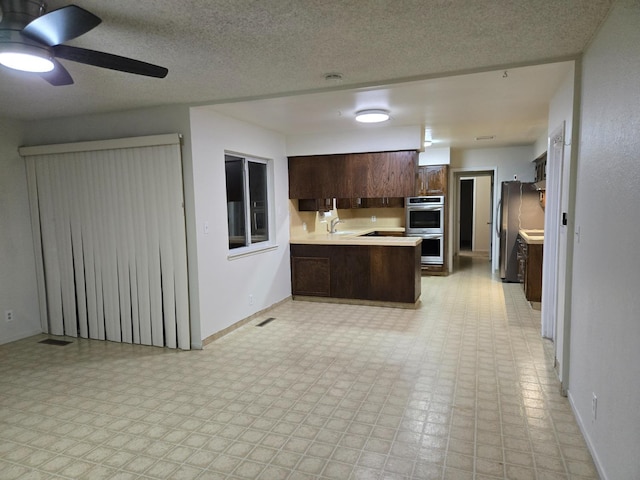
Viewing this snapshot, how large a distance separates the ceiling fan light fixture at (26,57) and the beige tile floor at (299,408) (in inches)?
83.9

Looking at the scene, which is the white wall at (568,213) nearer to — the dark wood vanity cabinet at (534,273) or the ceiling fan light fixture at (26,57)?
the dark wood vanity cabinet at (534,273)

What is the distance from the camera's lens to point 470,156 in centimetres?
760

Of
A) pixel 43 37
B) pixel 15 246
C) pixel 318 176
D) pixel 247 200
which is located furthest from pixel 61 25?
pixel 318 176

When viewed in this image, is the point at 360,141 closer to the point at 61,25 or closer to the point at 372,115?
the point at 372,115

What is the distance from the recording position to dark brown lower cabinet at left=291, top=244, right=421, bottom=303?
5215 mm

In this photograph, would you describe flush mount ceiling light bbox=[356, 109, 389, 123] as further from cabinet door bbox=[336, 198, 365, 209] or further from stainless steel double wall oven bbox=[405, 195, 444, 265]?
stainless steel double wall oven bbox=[405, 195, 444, 265]

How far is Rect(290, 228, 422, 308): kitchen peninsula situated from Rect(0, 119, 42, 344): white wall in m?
3.15

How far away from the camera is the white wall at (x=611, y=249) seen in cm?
159

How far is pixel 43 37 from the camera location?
176cm

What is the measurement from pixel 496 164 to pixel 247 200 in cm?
496

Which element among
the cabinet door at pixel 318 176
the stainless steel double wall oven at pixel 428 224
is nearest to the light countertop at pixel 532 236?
the stainless steel double wall oven at pixel 428 224

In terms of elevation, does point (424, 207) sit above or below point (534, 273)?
above

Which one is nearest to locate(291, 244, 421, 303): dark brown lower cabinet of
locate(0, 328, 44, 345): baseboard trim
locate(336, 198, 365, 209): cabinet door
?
locate(336, 198, 365, 209): cabinet door

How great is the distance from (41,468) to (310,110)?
3467 mm
